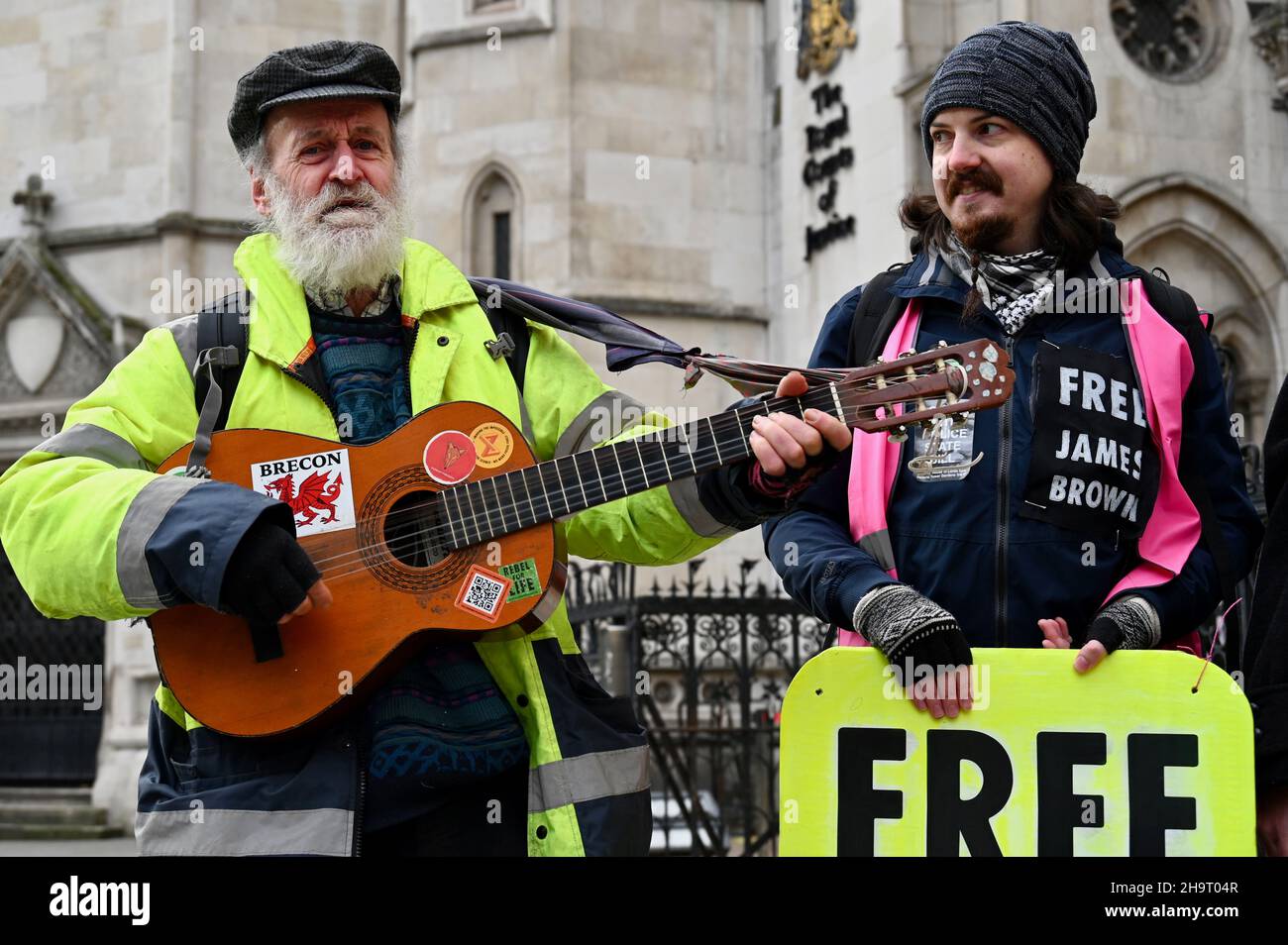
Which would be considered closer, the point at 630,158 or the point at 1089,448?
the point at 1089,448

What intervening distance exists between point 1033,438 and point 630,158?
44.0ft

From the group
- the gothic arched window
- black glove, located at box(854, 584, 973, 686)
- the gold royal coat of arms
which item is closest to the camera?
black glove, located at box(854, 584, 973, 686)

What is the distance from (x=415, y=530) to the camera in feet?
9.91

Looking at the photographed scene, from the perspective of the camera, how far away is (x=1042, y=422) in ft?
10.1

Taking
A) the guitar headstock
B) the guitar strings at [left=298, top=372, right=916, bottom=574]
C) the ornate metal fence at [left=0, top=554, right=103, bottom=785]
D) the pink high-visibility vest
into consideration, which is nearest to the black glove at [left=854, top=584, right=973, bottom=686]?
the pink high-visibility vest

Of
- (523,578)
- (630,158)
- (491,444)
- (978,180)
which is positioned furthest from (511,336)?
(630,158)

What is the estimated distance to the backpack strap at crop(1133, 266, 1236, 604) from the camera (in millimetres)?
3094

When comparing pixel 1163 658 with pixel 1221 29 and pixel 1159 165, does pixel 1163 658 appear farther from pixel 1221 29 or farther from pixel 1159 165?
pixel 1221 29

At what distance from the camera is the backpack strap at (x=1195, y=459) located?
3094 mm

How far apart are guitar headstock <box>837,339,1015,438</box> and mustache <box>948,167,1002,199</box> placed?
40 cm

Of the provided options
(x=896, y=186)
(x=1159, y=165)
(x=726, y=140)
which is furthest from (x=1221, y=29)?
(x=726, y=140)

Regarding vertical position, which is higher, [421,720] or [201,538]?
[201,538]

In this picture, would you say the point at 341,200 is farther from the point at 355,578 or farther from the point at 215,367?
the point at 355,578

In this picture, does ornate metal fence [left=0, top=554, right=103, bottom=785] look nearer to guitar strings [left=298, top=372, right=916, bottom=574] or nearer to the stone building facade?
the stone building facade
